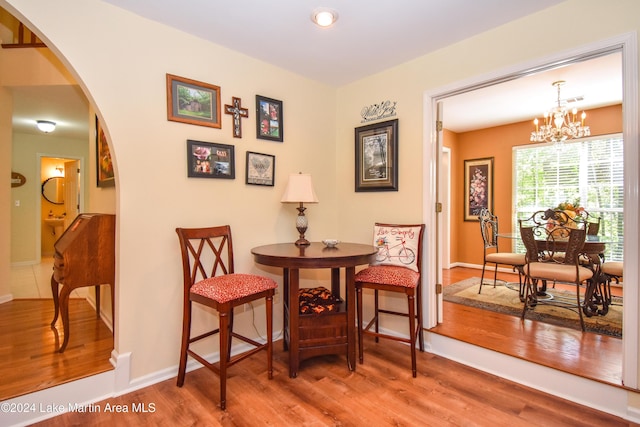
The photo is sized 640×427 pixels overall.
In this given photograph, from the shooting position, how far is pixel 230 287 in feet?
6.33

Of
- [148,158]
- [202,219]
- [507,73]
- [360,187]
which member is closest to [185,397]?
[202,219]

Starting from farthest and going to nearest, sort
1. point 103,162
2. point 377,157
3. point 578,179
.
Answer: point 578,179
point 377,157
point 103,162

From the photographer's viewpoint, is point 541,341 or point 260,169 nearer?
point 541,341

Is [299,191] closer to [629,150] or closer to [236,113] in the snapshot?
[236,113]

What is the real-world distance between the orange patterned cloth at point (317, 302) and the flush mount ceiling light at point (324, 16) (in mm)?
1895

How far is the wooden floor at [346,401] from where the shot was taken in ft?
5.62

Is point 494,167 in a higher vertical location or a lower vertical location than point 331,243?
higher

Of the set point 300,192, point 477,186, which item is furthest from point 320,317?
point 477,186

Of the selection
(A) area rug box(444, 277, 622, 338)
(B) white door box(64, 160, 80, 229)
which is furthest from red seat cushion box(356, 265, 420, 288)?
(B) white door box(64, 160, 80, 229)

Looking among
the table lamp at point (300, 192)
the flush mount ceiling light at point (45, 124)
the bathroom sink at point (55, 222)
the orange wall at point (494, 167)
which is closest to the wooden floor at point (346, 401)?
the table lamp at point (300, 192)

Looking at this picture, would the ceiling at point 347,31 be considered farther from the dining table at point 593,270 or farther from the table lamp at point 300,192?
the dining table at point 593,270

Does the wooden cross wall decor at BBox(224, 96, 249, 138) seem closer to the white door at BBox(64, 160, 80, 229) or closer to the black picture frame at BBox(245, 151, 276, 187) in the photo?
the black picture frame at BBox(245, 151, 276, 187)

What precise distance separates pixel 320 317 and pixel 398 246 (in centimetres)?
86

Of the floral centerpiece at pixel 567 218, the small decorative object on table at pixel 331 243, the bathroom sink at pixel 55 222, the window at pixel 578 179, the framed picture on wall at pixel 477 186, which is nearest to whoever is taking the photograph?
the small decorative object on table at pixel 331 243
